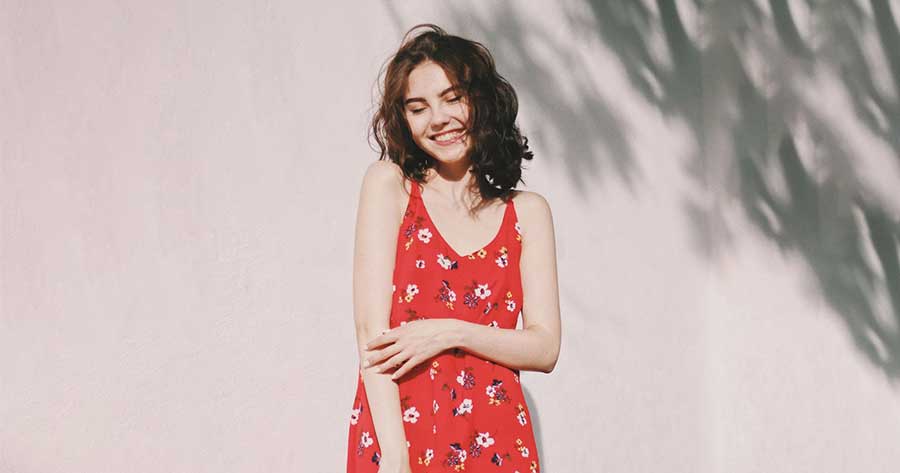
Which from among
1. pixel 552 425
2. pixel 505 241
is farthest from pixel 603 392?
pixel 505 241

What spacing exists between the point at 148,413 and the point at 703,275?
101 inches

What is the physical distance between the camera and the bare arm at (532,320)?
230cm

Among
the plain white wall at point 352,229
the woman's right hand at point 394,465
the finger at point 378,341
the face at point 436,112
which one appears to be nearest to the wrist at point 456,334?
the finger at point 378,341

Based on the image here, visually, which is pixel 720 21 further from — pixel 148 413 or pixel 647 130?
pixel 148 413

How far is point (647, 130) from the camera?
516cm

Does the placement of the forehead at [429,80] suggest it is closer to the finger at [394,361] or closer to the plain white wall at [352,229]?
the finger at [394,361]

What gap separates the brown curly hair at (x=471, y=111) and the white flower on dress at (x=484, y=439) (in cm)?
43

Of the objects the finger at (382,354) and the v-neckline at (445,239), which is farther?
the v-neckline at (445,239)

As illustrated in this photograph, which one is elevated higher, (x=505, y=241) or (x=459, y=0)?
(x=459, y=0)

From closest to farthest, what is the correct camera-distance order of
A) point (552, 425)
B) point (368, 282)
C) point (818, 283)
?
point (368, 282) < point (552, 425) < point (818, 283)

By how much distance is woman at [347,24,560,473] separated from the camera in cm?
228

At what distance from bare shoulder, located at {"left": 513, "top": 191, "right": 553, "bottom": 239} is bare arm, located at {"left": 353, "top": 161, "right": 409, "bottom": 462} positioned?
24 centimetres

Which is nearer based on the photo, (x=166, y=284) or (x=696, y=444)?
(x=166, y=284)

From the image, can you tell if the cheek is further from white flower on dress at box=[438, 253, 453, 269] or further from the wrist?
the wrist
